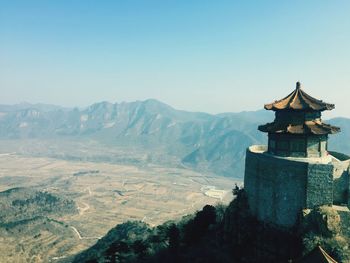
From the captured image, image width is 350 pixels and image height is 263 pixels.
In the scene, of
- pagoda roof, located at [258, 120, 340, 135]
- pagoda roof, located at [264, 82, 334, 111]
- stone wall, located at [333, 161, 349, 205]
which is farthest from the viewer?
pagoda roof, located at [264, 82, 334, 111]

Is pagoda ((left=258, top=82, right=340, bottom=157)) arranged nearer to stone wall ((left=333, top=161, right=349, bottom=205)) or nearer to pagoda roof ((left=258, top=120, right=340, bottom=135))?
pagoda roof ((left=258, top=120, right=340, bottom=135))

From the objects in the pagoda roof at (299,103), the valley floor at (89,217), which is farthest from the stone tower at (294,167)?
the valley floor at (89,217)

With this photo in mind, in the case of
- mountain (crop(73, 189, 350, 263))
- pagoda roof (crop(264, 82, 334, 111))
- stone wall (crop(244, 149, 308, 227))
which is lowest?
mountain (crop(73, 189, 350, 263))

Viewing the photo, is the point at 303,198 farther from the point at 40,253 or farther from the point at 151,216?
the point at 151,216

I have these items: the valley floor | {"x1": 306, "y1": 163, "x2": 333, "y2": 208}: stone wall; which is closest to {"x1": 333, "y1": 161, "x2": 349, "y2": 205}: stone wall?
A: {"x1": 306, "y1": 163, "x2": 333, "y2": 208}: stone wall

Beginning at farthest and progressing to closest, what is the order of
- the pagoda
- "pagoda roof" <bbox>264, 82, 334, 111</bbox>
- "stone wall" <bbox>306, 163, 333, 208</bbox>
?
"pagoda roof" <bbox>264, 82, 334, 111</bbox> < the pagoda < "stone wall" <bbox>306, 163, 333, 208</bbox>

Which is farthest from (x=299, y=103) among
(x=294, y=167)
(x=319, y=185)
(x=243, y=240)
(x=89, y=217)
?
(x=89, y=217)

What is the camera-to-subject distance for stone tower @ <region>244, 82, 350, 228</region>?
92.2 ft

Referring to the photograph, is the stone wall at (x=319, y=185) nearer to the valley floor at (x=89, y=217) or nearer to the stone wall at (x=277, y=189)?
the stone wall at (x=277, y=189)

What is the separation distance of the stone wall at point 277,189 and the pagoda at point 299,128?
6.25 ft

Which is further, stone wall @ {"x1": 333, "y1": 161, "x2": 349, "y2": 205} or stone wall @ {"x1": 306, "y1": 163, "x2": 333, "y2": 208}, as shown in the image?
stone wall @ {"x1": 333, "y1": 161, "x2": 349, "y2": 205}

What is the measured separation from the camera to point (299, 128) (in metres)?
30.8

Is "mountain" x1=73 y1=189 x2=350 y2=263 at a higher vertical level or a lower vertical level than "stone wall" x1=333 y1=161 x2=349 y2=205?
lower

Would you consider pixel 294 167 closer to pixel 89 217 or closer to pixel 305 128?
pixel 305 128
